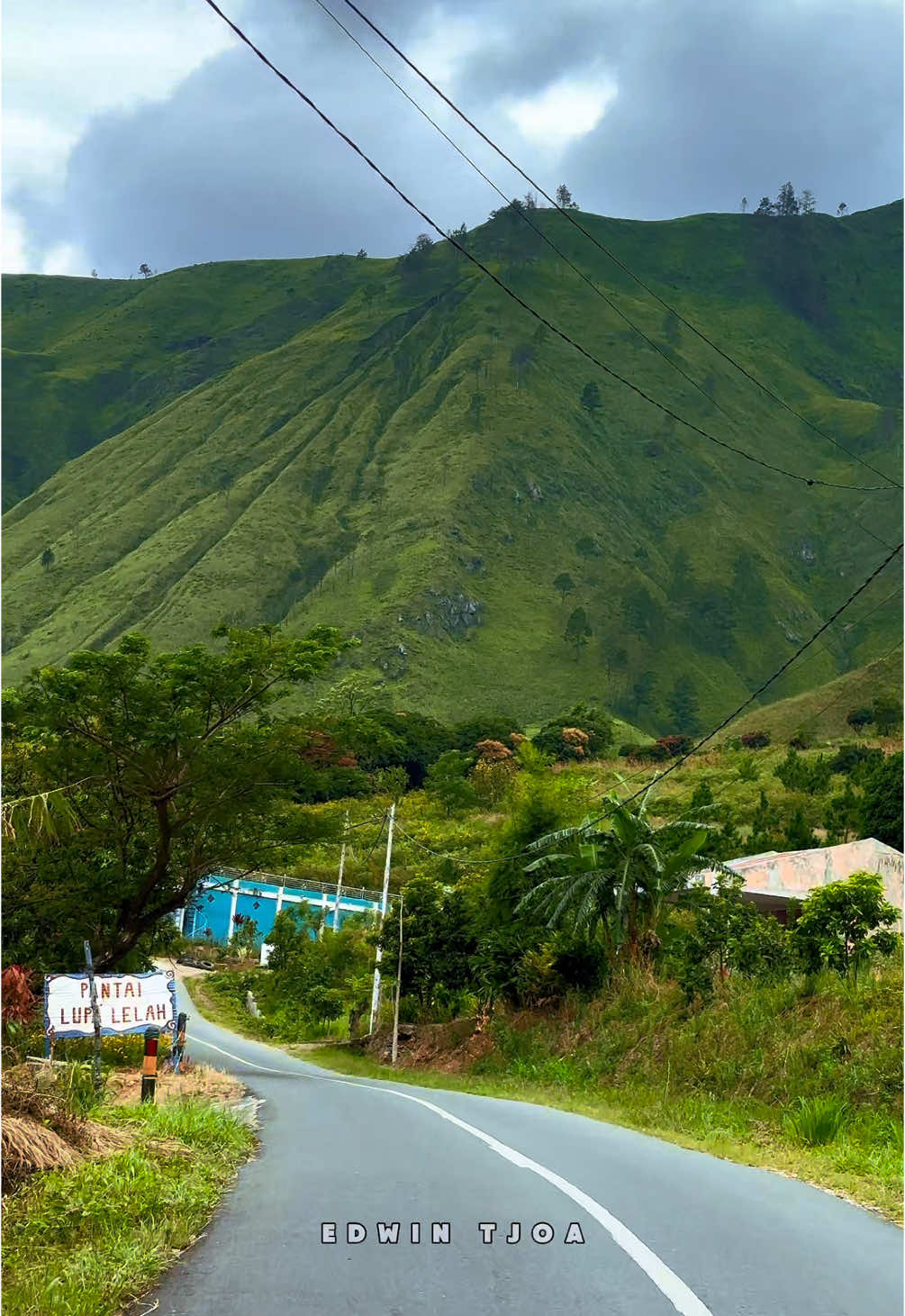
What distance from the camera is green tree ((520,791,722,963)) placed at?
27688 mm

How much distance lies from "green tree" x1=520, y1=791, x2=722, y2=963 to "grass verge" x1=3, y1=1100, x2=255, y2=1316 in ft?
57.7

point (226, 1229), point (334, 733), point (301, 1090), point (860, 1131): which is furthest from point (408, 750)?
point (226, 1229)

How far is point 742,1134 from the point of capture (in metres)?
15.7

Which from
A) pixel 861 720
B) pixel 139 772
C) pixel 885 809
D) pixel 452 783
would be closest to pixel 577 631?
pixel 861 720

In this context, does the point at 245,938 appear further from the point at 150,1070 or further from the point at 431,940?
the point at 150,1070

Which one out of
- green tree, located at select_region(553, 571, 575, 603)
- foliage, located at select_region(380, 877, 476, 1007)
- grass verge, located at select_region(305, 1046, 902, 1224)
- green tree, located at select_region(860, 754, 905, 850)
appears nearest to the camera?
grass verge, located at select_region(305, 1046, 902, 1224)

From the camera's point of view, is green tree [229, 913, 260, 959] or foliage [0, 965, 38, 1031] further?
green tree [229, 913, 260, 959]

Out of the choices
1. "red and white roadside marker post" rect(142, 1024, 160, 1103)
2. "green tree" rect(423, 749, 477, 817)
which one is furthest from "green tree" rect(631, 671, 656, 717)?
"red and white roadside marker post" rect(142, 1024, 160, 1103)

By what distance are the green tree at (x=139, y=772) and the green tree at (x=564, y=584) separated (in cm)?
15691

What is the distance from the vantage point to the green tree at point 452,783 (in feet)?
269

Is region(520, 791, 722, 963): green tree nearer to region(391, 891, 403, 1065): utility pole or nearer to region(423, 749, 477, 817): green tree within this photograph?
region(391, 891, 403, 1065): utility pole

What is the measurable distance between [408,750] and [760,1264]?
91.5 metres

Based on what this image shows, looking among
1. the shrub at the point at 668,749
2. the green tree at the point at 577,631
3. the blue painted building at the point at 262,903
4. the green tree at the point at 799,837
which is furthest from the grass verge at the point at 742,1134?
the green tree at the point at 577,631

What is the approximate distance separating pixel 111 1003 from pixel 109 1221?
30.3 feet
